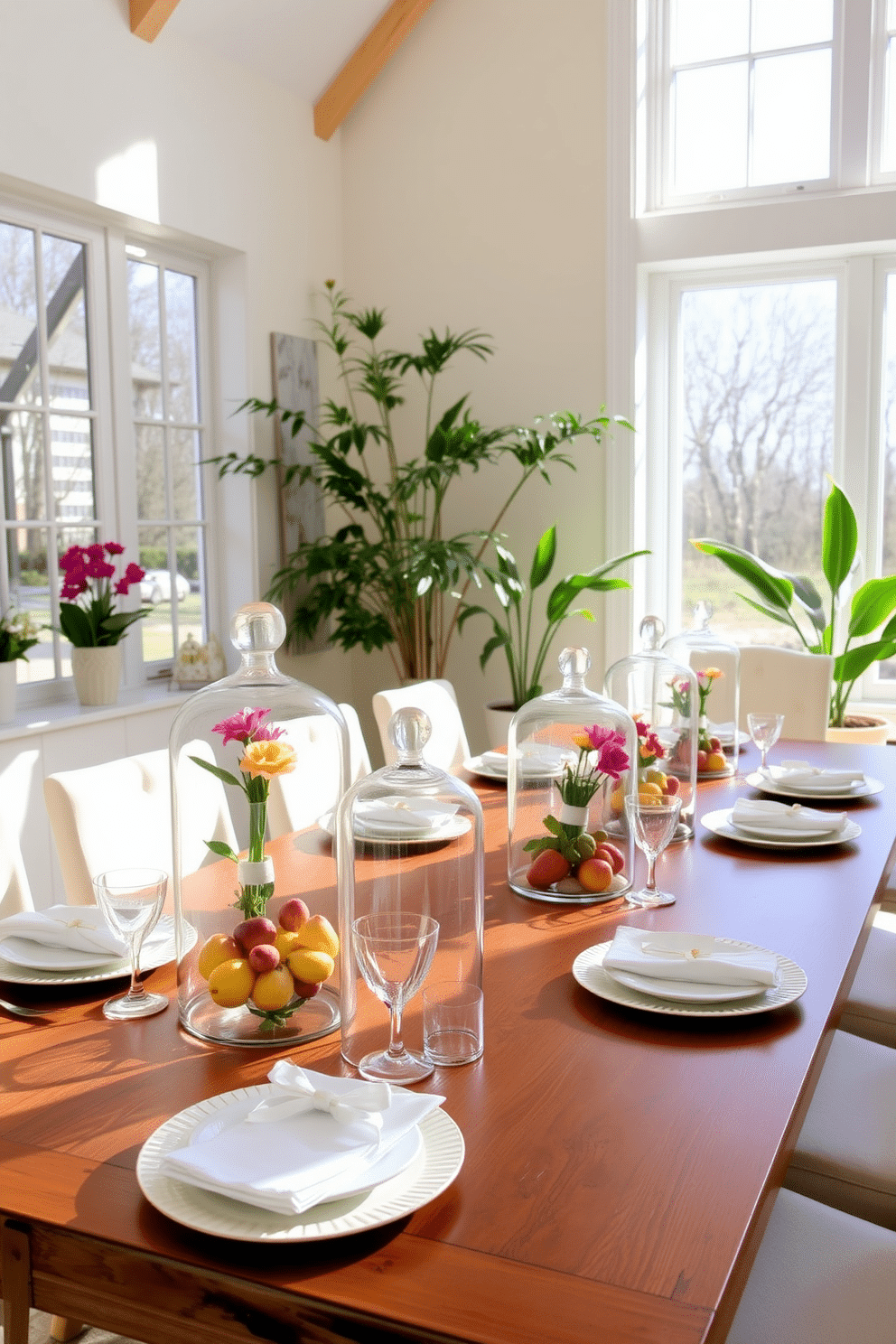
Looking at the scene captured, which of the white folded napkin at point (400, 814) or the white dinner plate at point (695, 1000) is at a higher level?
the white folded napkin at point (400, 814)

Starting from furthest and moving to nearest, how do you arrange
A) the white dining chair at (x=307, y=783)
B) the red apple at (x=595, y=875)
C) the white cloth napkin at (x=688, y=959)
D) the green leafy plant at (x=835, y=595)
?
1. the green leafy plant at (x=835, y=595)
2. the white dining chair at (x=307, y=783)
3. the red apple at (x=595, y=875)
4. the white cloth napkin at (x=688, y=959)

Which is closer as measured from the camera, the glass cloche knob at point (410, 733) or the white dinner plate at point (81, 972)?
the glass cloche knob at point (410, 733)

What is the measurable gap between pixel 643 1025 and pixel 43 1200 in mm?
629

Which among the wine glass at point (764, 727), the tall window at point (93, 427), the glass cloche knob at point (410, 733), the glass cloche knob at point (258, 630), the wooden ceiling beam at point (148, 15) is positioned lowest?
the wine glass at point (764, 727)

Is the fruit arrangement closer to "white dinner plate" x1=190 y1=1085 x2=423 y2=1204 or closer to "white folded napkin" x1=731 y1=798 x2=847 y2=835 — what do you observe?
"white dinner plate" x1=190 y1=1085 x2=423 y2=1204

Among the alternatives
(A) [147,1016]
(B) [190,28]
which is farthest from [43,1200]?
(B) [190,28]

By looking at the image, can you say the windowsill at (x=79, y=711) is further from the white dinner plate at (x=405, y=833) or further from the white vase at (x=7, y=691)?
the white dinner plate at (x=405, y=833)

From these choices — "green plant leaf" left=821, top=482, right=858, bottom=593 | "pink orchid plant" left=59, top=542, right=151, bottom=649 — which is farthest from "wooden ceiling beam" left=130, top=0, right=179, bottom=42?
"green plant leaf" left=821, top=482, right=858, bottom=593

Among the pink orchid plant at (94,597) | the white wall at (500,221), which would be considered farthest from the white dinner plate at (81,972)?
the white wall at (500,221)

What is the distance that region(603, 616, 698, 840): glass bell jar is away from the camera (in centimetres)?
208

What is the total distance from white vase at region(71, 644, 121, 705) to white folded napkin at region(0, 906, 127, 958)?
2167mm

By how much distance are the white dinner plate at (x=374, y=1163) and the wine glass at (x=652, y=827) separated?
→ 0.66 metres

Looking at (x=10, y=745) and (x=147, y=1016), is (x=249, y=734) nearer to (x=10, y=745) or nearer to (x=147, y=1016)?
(x=147, y=1016)

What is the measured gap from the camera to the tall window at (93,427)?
3568 mm
